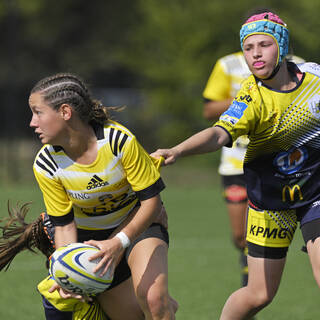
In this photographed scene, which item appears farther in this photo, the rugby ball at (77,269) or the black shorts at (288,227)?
the black shorts at (288,227)

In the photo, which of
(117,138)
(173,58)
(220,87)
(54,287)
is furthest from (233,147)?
(173,58)

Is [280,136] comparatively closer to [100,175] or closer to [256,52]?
[256,52]

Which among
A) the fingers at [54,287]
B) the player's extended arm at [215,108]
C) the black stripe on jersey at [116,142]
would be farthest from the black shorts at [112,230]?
the player's extended arm at [215,108]

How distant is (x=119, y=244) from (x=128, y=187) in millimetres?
479

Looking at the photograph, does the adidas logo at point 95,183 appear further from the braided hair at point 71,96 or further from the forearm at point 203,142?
the forearm at point 203,142

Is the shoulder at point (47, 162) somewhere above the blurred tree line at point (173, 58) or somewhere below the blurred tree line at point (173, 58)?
above

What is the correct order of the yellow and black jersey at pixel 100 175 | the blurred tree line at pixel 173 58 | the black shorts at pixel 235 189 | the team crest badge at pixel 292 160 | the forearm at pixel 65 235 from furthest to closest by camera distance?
1. the blurred tree line at pixel 173 58
2. the black shorts at pixel 235 189
3. the team crest badge at pixel 292 160
4. the forearm at pixel 65 235
5. the yellow and black jersey at pixel 100 175

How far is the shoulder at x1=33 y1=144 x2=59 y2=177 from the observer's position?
4520mm

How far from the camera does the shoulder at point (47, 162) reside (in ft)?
14.8

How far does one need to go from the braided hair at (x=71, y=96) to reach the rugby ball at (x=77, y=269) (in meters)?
0.81

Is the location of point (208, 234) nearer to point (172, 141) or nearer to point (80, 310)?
point (80, 310)

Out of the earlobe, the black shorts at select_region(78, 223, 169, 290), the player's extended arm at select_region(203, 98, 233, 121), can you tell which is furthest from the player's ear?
the player's extended arm at select_region(203, 98, 233, 121)

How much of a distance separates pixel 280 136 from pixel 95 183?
3.84 ft

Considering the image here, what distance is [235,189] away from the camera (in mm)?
6883
